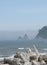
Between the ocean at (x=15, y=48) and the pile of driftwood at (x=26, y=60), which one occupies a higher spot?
the ocean at (x=15, y=48)

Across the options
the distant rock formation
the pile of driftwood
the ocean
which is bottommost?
the pile of driftwood

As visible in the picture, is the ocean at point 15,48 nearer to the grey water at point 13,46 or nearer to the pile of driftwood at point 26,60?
the grey water at point 13,46

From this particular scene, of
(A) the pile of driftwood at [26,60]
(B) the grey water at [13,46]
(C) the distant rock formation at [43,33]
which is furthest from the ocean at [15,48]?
(C) the distant rock formation at [43,33]

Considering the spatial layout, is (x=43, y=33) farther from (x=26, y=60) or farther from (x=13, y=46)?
(x=26, y=60)

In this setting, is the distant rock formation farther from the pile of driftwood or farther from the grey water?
the pile of driftwood

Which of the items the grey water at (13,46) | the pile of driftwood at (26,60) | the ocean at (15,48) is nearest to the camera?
the pile of driftwood at (26,60)

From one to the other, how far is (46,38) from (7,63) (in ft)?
476

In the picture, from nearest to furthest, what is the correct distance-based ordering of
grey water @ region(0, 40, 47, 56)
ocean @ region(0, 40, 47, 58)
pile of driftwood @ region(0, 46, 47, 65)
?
pile of driftwood @ region(0, 46, 47, 65) < ocean @ region(0, 40, 47, 58) < grey water @ region(0, 40, 47, 56)

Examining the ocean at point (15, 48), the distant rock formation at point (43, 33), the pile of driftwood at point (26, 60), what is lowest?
the pile of driftwood at point (26, 60)

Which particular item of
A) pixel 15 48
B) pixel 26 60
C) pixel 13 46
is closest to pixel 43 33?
pixel 13 46

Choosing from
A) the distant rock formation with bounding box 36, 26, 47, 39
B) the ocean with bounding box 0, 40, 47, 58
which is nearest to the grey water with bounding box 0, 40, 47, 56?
the ocean with bounding box 0, 40, 47, 58

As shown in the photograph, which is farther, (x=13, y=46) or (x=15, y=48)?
(x=13, y=46)

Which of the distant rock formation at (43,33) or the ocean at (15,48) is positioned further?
the distant rock formation at (43,33)

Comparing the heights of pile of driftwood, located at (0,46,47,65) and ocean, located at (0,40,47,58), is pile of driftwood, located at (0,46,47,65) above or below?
below
